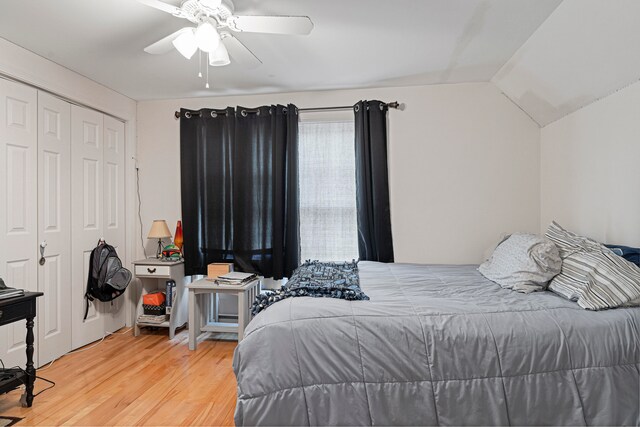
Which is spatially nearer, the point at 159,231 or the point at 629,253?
the point at 629,253

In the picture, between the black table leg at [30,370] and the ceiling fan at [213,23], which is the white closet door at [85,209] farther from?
the ceiling fan at [213,23]

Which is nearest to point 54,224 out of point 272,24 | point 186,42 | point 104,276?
point 104,276

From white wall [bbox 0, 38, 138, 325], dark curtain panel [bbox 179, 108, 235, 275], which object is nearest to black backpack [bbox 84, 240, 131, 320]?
white wall [bbox 0, 38, 138, 325]

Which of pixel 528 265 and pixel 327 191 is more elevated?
pixel 327 191

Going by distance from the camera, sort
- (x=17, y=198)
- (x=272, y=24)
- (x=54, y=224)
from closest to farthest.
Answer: (x=272, y=24)
(x=17, y=198)
(x=54, y=224)

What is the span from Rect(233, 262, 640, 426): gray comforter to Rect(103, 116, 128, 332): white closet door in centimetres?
253

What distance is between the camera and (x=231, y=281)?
319 centimetres

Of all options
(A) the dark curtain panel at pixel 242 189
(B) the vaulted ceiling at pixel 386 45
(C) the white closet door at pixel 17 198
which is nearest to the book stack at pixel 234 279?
(A) the dark curtain panel at pixel 242 189

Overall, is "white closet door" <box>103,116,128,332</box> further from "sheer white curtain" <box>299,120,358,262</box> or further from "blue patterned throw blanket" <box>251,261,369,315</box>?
"blue patterned throw blanket" <box>251,261,369,315</box>

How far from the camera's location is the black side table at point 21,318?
207 cm

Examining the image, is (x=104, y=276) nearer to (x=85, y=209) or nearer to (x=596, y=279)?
(x=85, y=209)

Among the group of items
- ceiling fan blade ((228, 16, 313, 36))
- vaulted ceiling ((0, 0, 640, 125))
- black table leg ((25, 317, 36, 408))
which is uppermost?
vaulted ceiling ((0, 0, 640, 125))

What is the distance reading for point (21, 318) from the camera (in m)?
2.18

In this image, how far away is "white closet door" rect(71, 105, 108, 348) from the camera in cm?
313
